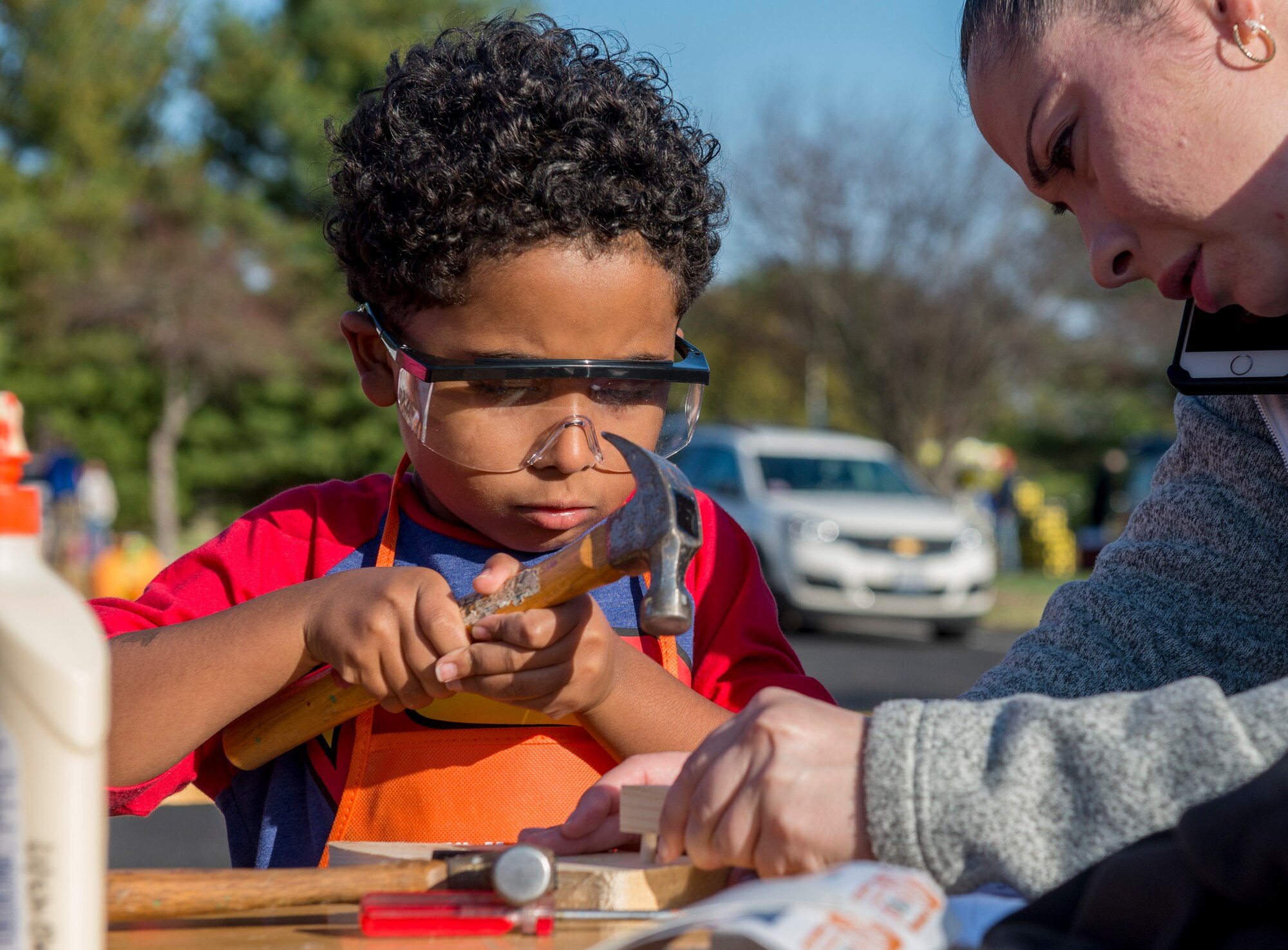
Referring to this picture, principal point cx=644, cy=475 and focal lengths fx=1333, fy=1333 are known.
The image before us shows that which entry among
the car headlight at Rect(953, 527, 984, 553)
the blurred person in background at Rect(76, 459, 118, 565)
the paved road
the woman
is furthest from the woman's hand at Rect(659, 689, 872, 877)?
the blurred person in background at Rect(76, 459, 118, 565)

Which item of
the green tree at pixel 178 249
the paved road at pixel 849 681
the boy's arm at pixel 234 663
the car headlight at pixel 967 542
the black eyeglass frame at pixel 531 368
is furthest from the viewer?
the green tree at pixel 178 249

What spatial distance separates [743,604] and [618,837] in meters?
0.72

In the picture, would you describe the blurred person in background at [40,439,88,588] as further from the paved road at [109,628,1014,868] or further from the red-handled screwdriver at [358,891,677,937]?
the red-handled screwdriver at [358,891,677,937]

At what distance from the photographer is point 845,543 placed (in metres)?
12.5

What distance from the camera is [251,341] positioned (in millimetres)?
30125

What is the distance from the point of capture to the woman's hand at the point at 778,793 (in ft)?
3.87

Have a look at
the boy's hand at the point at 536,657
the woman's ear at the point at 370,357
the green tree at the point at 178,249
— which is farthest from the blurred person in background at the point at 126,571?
the green tree at the point at 178,249

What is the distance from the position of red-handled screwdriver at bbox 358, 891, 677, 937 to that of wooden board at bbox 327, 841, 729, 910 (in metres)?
0.04

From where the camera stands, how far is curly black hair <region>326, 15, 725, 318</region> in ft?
6.42

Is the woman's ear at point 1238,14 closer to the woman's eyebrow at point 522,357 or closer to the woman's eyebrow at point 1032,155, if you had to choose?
the woman's eyebrow at point 1032,155

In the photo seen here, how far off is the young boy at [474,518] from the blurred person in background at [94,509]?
19807mm

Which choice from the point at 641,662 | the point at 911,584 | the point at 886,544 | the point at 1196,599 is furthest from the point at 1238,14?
the point at 911,584

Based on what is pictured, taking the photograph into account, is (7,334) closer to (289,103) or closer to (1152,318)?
(289,103)

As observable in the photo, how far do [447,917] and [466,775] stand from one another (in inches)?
30.2
